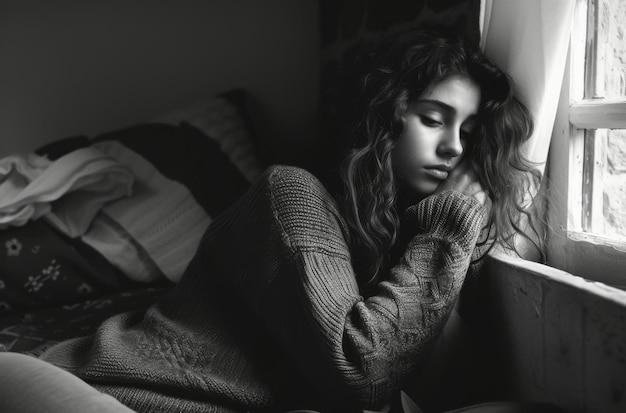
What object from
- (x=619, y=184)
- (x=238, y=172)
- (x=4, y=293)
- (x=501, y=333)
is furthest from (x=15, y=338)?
(x=619, y=184)

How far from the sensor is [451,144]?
1.09 metres

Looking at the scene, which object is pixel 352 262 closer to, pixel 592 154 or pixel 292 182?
pixel 292 182

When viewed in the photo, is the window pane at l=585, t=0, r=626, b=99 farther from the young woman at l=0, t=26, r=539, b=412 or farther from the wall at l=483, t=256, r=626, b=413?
the wall at l=483, t=256, r=626, b=413

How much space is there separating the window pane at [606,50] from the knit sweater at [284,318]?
0.94ft

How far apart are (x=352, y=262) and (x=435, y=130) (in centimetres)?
27

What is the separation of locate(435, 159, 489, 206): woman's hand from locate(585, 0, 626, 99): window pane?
232 mm

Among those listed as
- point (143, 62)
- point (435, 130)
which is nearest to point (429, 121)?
point (435, 130)

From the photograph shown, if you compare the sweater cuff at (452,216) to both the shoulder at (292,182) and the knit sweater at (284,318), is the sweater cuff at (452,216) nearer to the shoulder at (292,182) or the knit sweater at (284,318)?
the knit sweater at (284,318)

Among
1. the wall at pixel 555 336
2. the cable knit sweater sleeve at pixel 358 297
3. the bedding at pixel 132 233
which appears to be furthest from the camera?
the bedding at pixel 132 233

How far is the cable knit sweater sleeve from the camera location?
916 millimetres

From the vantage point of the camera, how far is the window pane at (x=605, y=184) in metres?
1.03

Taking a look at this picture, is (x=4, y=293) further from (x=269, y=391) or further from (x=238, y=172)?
(x=269, y=391)

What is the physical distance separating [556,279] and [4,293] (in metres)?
1.28

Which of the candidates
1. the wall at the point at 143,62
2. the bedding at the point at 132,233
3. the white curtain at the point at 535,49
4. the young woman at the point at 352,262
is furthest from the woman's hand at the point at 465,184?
the wall at the point at 143,62
